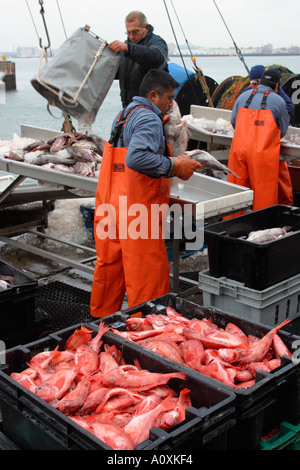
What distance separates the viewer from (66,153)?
5102 mm

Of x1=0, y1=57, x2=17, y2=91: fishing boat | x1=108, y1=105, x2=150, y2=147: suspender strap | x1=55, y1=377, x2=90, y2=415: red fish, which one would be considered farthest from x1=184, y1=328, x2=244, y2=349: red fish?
x1=0, y1=57, x2=17, y2=91: fishing boat

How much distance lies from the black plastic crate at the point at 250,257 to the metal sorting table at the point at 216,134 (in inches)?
94.2

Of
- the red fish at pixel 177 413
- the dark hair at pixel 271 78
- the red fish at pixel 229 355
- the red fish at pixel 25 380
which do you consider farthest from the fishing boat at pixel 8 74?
the red fish at pixel 177 413

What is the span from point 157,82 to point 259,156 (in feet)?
7.99

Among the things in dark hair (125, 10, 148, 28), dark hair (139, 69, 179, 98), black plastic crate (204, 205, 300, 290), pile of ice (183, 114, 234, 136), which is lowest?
black plastic crate (204, 205, 300, 290)

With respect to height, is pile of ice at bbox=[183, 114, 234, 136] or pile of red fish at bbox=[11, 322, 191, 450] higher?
pile of ice at bbox=[183, 114, 234, 136]

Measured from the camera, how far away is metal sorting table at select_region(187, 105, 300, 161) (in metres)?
5.98

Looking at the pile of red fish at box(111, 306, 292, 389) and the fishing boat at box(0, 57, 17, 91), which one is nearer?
the pile of red fish at box(111, 306, 292, 389)

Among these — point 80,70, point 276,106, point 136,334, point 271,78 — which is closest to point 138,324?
point 136,334

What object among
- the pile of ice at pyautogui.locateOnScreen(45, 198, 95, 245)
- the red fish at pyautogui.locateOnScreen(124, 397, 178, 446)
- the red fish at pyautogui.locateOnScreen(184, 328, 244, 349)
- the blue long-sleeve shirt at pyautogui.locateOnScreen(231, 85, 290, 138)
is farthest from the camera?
the pile of ice at pyautogui.locateOnScreen(45, 198, 95, 245)

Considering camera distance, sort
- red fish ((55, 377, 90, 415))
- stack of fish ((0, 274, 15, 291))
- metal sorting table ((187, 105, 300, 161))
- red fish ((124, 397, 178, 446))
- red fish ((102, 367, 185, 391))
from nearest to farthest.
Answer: red fish ((124, 397, 178, 446))
red fish ((55, 377, 90, 415))
red fish ((102, 367, 185, 391))
stack of fish ((0, 274, 15, 291))
metal sorting table ((187, 105, 300, 161))

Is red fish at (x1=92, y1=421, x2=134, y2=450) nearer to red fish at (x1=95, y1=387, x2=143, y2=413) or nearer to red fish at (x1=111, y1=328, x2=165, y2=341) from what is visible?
red fish at (x1=95, y1=387, x2=143, y2=413)

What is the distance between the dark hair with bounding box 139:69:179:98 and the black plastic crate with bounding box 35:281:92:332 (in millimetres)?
2293

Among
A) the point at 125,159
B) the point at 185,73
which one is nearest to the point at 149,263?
the point at 125,159
